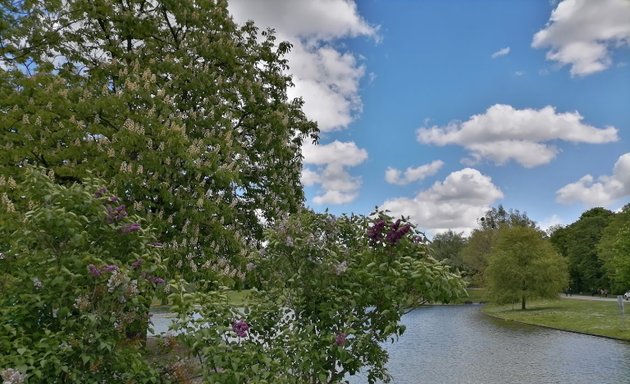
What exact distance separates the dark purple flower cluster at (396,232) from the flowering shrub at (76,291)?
284cm

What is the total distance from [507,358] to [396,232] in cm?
2212

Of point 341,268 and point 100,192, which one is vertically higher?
point 100,192

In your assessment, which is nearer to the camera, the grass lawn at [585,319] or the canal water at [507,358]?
the canal water at [507,358]

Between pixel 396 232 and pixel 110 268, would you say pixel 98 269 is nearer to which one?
pixel 110 268

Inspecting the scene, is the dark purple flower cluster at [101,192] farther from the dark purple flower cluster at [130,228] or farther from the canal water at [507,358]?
the canal water at [507,358]

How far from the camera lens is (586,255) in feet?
237

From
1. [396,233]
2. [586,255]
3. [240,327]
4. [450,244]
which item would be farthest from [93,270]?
[450,244]

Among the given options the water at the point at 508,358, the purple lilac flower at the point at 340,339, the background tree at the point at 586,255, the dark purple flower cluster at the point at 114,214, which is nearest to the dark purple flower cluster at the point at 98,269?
the dark purple flower cluster at the point at 114,214

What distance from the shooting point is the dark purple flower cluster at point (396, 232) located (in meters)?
6.09

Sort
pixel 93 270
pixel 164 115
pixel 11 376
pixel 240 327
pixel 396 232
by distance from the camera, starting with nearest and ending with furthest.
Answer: pixel 11 376 → pixel 93 270 → pixel 240 327 → pixel 396 232 → pixel 164 115

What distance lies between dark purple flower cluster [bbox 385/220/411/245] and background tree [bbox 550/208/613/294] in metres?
71.4

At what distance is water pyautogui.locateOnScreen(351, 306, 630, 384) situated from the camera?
65.8ft

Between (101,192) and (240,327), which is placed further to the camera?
(101,192)

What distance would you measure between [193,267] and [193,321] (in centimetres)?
560
